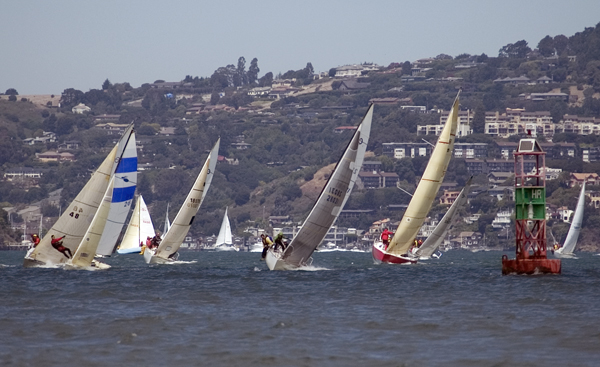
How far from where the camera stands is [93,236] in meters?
36.3

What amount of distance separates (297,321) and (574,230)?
52.2 meters

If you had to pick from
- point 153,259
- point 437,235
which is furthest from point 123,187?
point 437,235

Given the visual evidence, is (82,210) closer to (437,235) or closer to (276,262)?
(276,262)

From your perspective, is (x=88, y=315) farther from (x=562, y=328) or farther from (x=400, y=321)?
(x=562, y=328)

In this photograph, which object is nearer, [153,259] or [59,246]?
[59,246]

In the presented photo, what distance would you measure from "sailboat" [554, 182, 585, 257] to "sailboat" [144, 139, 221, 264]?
31020 mm

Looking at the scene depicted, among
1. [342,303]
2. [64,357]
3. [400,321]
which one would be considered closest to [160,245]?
[342,303]

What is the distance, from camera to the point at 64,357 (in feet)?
63.6

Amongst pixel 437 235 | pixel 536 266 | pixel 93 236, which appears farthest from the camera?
pixel 437 235

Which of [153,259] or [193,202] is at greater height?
[193,202]

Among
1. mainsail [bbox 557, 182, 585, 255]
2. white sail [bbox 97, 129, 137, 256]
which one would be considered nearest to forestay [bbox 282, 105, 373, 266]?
white sail [bbox 97, 129, 137, 256]

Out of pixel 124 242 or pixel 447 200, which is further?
pixel 447 200

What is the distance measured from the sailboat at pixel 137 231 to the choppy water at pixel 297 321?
114 feet

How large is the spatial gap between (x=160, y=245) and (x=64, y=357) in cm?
2697
